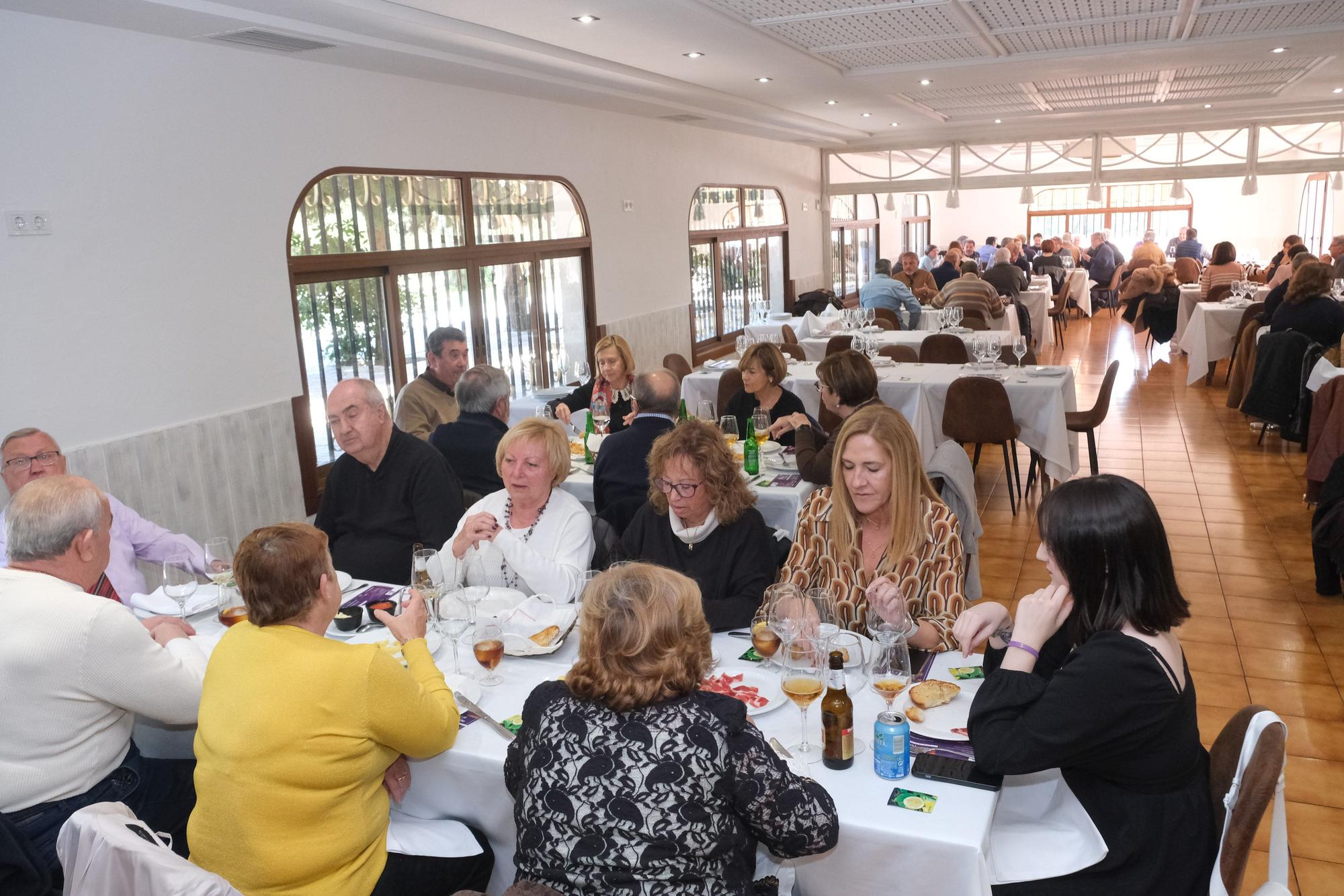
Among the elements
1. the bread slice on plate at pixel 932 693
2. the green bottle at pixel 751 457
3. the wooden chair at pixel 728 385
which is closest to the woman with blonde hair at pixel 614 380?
the wooden chair at pixel 728 385

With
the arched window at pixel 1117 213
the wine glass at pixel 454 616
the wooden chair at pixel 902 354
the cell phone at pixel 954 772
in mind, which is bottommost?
the cell phone at pixel 954 772

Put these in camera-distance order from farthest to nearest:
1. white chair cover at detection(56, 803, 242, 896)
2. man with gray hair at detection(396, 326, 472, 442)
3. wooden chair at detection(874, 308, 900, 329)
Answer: wooden chair at detection(874, 308, 900, 329)
man with gray hair at detection(396, 326, 472, 442)
white chair cover at detection(56, 803, 242, 896)

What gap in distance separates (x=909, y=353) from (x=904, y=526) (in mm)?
5512

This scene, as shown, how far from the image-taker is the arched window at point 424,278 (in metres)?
5.87

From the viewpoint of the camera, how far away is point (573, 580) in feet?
9.98

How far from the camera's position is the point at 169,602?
A: 3.10 metres

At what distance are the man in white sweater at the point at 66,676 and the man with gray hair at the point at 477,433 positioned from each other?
2290 mm

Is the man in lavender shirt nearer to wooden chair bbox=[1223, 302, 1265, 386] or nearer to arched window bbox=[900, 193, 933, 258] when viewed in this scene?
wooden chair bbox=[1223, 302, 1265, 386]

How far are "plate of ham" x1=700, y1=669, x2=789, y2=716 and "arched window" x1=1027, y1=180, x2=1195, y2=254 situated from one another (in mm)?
21308

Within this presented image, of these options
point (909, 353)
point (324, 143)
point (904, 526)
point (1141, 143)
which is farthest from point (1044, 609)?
point (1141, 143)

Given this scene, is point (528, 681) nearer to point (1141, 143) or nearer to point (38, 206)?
point (38, 206)

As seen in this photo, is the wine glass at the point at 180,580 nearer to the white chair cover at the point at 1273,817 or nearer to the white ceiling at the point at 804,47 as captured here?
the white ceiling at the point at 804,47

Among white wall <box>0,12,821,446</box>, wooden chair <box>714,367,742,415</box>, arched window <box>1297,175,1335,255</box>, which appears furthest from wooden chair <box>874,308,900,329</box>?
arched window <box>1297,175,1335,255</box>

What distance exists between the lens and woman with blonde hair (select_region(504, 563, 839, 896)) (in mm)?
1628
